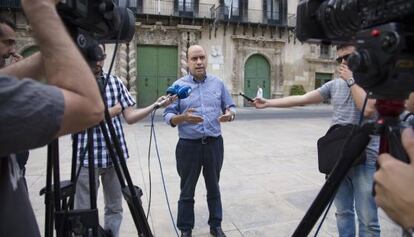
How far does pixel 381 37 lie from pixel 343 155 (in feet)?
1.37

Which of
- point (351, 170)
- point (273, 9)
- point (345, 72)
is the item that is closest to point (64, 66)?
point (345, 72)

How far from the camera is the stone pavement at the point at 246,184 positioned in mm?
3545

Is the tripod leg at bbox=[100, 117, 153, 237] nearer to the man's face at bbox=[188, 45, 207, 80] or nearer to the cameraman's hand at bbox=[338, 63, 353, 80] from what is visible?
the cameraman's hand at bbox=[338, 63, 353, 80]

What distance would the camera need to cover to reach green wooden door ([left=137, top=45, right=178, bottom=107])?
19.6 metres

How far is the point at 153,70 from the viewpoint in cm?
1978

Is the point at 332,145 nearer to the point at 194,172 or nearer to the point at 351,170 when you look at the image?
the point at 351,170

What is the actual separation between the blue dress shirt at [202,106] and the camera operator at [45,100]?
7.43ft

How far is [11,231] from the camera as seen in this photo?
44.4 inches

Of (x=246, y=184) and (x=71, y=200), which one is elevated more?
(x=71, y=200)

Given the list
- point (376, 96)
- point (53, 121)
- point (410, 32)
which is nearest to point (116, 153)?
point (53, 121)

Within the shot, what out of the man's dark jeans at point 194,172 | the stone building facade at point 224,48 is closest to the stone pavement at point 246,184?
the man's dark jeans at point 194,172

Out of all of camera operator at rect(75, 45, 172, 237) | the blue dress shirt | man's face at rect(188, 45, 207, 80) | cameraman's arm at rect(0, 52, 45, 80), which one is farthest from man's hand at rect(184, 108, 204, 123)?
cameraman's arm at rect(0, 52, 45, 80)

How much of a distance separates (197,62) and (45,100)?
8.44 feet

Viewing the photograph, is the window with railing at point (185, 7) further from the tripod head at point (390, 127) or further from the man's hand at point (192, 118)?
the tripod head at point (390, 127)
